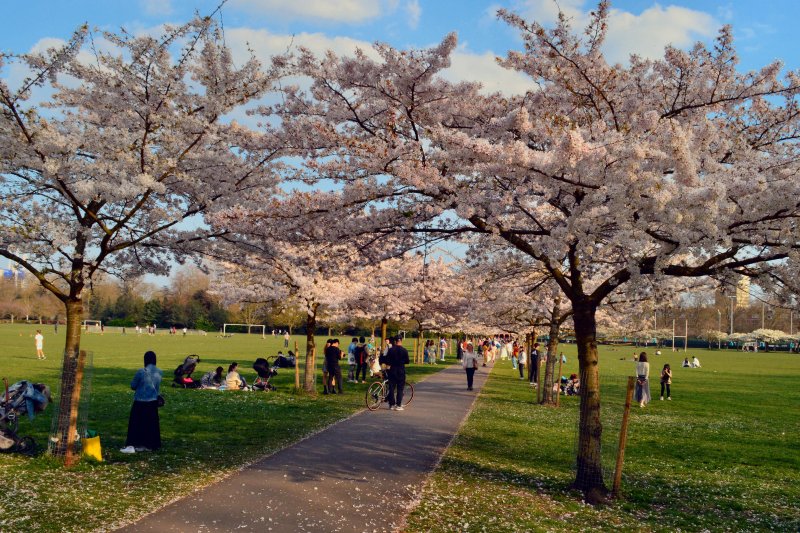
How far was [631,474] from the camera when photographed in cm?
1072

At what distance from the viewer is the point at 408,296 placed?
3362 cm

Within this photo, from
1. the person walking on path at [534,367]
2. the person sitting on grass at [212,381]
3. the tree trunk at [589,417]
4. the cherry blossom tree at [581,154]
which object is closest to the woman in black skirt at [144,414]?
the cherry blossom tree at [581,154]

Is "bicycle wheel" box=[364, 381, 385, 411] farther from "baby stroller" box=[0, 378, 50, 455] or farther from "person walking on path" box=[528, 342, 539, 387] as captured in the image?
"person walking on path" box=[528, 342, 539, 387]

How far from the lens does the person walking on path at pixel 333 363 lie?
20.8 meters

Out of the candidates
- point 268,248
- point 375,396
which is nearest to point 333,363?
point 375,396

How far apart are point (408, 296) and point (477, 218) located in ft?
80.0

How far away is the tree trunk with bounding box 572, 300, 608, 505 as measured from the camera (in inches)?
346

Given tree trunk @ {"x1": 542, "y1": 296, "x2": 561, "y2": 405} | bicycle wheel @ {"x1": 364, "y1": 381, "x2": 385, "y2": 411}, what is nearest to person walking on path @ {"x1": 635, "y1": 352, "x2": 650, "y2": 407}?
tree trunk @ {"x1": 542, "y1": 296, "x2": 561, "y2": 405}

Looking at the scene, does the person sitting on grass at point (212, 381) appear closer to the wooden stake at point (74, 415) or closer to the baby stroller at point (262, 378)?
the baby stroller at point (262, 378)

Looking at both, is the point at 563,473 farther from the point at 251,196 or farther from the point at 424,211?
the point at 251,196

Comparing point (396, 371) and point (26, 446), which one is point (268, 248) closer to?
point (26, 446)

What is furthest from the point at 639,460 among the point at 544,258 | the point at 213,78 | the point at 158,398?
the point at 213,78

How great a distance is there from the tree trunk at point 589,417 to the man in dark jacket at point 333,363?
12145 millimetres

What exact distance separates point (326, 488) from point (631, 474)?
17.0ft
